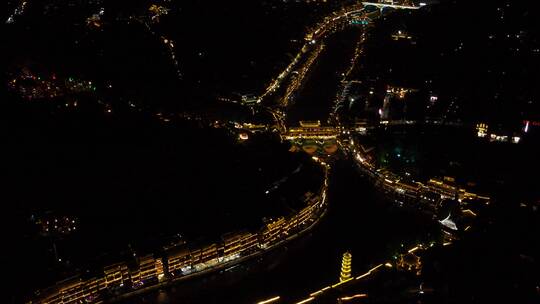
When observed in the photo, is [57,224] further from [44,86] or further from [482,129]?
[482,129]

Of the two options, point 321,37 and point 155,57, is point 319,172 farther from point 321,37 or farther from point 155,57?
point 321,37

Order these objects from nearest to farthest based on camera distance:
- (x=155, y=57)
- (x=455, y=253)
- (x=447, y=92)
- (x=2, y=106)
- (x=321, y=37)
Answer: (x=455, y=253), (x=2, y=106), (x=447, y=92), (x=155, y=57), (x=321, y=37)

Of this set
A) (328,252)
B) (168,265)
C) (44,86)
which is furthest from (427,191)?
(44,86)

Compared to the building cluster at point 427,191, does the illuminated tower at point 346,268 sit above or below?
below

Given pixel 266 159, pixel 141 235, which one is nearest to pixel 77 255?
pixel 141 235

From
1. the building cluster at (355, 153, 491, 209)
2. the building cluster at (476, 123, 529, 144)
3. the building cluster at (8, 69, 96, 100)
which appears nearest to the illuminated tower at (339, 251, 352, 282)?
the building cluster at (355, 153, 491, 209)

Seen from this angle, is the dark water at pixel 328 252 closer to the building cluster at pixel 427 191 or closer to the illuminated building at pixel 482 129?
the building cluster at pixel 427 191

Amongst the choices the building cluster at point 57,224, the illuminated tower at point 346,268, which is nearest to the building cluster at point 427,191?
the illuminated tower at point 346,268

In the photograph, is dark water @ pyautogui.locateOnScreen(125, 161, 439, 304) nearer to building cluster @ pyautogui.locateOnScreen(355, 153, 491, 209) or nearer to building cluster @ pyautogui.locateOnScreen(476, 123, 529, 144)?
building cluster @ pyautogui.locateOnScreen(355, 153, 491, 209)
